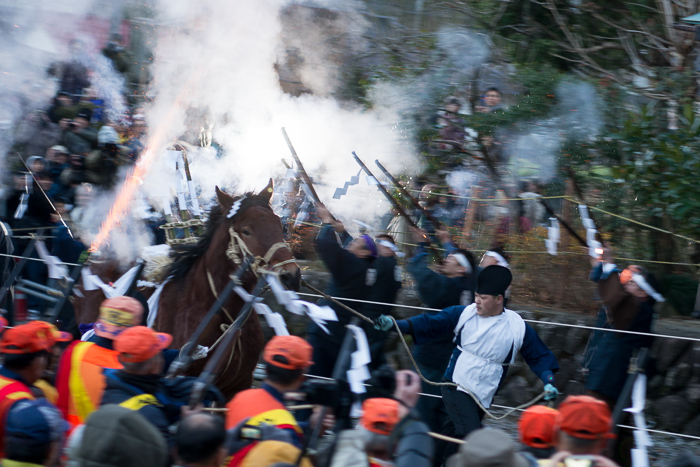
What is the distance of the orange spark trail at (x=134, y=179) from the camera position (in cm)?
684

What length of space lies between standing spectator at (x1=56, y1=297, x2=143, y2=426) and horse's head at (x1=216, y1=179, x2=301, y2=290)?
1.31 meters

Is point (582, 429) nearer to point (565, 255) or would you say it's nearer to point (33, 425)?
point (33, 425)

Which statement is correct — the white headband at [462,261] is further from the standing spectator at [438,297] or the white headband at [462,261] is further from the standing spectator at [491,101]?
the standing spectator at [491,101]

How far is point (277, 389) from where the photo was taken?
9.71 feet

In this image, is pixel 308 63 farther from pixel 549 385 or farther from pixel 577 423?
pixel 577 423

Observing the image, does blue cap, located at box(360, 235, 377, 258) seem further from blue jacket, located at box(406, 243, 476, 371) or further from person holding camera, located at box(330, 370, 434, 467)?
person holding camera, located at box(330, 370, 434, 467)

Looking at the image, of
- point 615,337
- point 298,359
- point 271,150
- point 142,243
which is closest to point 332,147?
point 271,150

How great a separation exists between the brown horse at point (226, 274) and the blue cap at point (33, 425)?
2.30m

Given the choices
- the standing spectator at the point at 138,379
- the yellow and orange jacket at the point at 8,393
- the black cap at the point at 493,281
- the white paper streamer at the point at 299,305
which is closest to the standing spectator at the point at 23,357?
the yellow and orange jacket at the point at 8,393

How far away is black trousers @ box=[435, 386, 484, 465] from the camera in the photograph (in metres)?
4.33

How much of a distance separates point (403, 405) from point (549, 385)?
5.11 ft

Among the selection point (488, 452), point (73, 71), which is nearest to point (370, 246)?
point (488, 452)

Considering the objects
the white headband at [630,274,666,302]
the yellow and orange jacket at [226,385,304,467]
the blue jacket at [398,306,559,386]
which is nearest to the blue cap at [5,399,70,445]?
the yellow and orange jacket at [226,385,304,467]

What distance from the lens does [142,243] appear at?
6688mm
